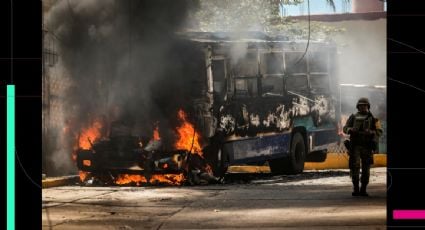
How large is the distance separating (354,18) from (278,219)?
53.1 ft

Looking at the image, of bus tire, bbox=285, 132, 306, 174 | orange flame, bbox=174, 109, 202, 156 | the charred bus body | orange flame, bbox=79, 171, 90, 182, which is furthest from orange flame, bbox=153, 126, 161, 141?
bus tire, bbox=285, 132, 306, 174

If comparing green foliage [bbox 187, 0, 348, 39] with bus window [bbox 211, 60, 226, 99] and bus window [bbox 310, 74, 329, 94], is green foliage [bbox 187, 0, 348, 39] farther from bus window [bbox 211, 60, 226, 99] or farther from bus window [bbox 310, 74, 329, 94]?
bus window [bbox 211, 60, 226, 99]

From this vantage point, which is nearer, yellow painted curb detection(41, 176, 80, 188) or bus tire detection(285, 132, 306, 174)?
yellow painted curb detection(41, 176, 80, 188)

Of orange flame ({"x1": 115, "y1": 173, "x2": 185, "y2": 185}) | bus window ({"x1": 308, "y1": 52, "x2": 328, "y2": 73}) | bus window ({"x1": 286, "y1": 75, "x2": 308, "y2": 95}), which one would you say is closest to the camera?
orange flame ({"x1": 115, "y1": 173, "x2": 185, "y2": 185})

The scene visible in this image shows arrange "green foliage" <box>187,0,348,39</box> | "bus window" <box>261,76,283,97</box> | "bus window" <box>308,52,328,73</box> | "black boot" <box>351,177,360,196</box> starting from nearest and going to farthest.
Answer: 1. "black boot" <box>351,177,360,196</box>
2. "bus window" <box>261,76,283,97</box>
3. "bus window" <box>308,52,328,73</box>
4. "green foliage" <box>187,0,348,39</box>

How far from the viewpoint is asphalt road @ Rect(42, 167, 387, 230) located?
32.4 ft

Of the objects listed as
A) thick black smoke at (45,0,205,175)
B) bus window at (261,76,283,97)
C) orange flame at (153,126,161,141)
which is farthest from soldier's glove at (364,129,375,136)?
orange flame at (153,126,161,141)

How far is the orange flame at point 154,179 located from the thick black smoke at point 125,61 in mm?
809

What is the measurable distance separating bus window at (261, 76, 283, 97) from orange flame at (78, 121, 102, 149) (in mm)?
3216

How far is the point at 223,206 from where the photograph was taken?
11.8 m

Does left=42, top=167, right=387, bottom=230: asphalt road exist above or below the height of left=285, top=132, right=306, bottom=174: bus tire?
below

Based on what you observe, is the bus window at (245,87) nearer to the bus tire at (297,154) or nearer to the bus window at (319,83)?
the bus window at (319,83)

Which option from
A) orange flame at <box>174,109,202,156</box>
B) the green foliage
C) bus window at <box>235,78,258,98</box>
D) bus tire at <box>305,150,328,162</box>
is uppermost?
Result: the green foliage
